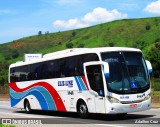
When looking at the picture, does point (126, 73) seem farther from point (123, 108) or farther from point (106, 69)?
point (123, 108)

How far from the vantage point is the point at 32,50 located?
17800 cm

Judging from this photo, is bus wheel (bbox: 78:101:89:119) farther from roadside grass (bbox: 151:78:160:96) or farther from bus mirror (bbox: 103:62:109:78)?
roadside grass (bbox: 151:78:160:96)

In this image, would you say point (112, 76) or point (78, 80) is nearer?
point (112, 76)

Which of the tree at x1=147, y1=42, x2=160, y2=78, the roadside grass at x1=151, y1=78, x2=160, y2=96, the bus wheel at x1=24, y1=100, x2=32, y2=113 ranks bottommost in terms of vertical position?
the bus wheel at x1=24, y1=100, x2=32, y2=113

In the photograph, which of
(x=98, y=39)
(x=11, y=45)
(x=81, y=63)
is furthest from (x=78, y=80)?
(x=11, y=45)

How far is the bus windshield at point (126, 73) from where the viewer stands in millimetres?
17781

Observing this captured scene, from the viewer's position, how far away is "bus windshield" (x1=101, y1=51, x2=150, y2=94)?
700 inches

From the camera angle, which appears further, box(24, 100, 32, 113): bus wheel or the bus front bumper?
Answer: box(24, 100, 32, 113): bus wheel

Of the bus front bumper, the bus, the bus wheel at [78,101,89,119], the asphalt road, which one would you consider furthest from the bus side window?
the asphalt road

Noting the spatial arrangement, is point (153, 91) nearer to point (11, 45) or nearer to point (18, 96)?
point (18, 96)

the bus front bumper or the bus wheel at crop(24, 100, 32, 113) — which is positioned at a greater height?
the bus front bumper

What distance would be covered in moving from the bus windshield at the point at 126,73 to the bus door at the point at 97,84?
0.47m

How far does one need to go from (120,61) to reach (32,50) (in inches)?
6344

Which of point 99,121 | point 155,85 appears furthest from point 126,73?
point 155,85
